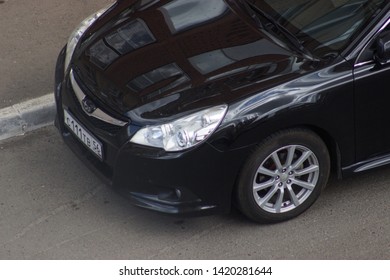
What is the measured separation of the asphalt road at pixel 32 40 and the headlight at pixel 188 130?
6.43ft

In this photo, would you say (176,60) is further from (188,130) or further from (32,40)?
(32,40)

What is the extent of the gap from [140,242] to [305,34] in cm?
159

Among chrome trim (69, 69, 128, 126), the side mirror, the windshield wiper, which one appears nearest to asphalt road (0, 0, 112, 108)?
chrome trim (69, 69, 128, 126)

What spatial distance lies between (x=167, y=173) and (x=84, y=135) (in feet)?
2.19

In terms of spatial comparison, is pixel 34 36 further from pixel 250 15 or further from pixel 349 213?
pixel 349 213

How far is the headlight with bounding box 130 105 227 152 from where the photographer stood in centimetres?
425

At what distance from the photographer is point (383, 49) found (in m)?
4.40

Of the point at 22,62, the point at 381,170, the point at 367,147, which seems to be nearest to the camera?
the point at 367,147

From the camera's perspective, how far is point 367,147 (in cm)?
470

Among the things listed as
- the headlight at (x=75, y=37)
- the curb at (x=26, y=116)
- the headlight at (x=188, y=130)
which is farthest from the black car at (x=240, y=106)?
the curb at (x=26, y=116)

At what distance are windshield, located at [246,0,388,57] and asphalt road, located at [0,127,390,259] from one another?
0.99 metres

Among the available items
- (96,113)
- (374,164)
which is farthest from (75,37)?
(374,164)
